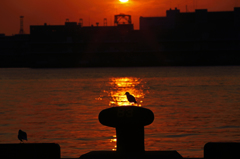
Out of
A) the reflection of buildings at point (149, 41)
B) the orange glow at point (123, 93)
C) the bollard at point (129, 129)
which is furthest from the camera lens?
the reflection of buildings at point (149, 41)

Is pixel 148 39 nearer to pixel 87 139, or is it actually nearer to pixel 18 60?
pixel 18 60

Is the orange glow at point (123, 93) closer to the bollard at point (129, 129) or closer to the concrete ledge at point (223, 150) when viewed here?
the bollard at point (129, 129)

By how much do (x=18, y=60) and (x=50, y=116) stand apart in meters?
159

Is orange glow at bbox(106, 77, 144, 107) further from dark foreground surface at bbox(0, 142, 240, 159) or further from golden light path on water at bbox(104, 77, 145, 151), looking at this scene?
dark foreground surface at bbox(0, 142, 240, 159)

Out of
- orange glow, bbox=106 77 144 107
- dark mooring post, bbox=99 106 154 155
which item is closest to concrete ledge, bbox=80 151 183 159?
dark mooring post, bbox=99 106 154 155

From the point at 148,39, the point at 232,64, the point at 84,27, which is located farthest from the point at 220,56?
the point at 84,27

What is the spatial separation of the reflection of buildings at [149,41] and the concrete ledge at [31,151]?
157 metres

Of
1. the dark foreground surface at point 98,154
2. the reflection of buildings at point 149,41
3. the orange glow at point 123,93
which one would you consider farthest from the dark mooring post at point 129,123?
the reflection of buildings at point 149,41

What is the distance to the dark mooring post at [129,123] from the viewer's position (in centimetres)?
688

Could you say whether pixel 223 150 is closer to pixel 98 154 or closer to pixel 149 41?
pixel 98 154

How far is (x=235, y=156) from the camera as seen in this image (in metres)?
6.74

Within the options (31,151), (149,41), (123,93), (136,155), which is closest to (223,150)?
(136,155)

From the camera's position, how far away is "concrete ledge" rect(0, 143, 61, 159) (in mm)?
6801

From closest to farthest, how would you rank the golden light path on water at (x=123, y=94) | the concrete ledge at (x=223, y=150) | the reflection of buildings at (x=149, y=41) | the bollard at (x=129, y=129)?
the concrete ledge at (x=223, y=150) → the bollard at (x=129, y=129) → the golden light path on water at (x=123, y=94) → the reflection of buildings at (x=149, y=41)
